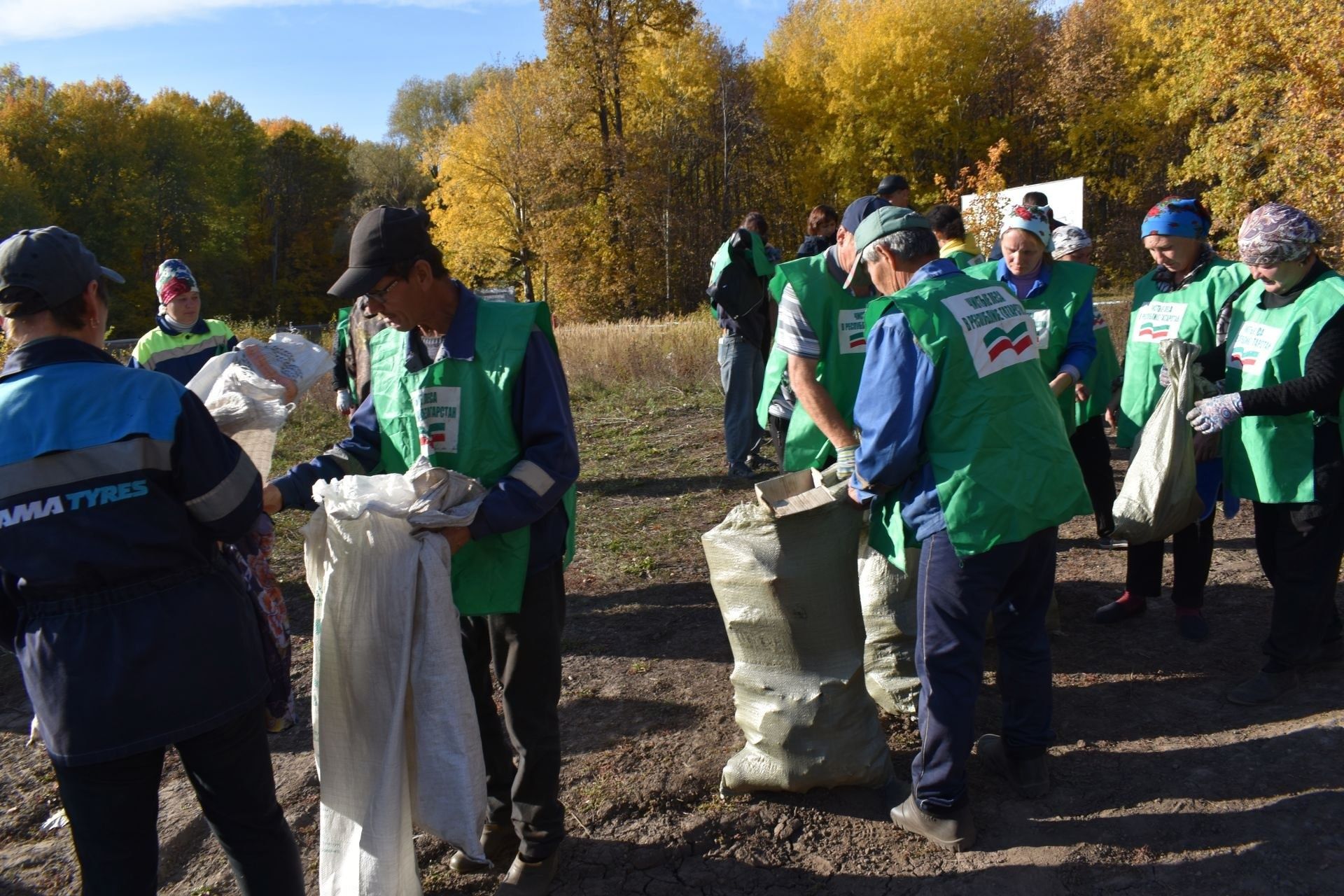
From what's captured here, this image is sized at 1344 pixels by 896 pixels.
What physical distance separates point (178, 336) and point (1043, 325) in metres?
4.17

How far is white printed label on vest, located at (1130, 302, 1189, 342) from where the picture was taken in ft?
13.3

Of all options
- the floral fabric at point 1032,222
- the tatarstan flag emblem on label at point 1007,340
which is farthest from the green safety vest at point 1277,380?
the tatarstan flag emblem on label at point 1007,340

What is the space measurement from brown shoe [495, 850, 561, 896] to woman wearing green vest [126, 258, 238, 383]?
120 inches

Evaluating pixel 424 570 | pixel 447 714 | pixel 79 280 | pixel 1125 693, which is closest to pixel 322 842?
pixel 447 714

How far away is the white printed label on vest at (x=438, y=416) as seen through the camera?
2434 millimetres

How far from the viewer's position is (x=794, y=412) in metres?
3.59

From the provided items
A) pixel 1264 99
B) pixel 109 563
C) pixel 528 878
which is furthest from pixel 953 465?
pixel 1264 99

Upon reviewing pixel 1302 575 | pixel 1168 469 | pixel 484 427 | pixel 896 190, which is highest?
pixel 896 190

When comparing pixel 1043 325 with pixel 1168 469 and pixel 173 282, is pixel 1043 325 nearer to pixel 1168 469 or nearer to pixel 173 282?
pixel 1168 469

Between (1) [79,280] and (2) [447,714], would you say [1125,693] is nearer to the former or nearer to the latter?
(2) [447,714]

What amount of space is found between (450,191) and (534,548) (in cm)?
3293

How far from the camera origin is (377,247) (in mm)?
2293

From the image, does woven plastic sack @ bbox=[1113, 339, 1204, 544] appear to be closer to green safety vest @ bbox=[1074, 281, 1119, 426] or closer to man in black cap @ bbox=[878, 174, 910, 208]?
green safety vest @ bbox=[1074, 281, 1119, 426]

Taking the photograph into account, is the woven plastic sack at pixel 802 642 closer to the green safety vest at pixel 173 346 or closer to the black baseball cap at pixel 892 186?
the black baseball cap at pixel 892 186
